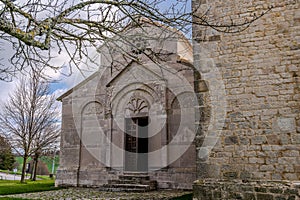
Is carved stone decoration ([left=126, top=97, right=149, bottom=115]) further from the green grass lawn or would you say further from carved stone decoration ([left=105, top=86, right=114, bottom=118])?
the green grass lawn

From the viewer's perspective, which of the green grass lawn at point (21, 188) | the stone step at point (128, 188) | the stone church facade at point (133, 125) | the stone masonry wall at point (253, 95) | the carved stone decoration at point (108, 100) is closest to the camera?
the stone masonry wall at point (253, 95)

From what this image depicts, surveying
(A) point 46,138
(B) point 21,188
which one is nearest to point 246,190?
(B) point 21,188

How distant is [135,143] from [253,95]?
698cm

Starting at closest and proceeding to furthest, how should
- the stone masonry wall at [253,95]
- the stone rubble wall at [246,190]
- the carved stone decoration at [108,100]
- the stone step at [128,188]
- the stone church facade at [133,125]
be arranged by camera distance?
the stone rubble wall at [246,190] < the stone masonry wall at [253,95] < the stone step at [128,188] < the stone church facade at [133,125] < the carved stone decoration at [108,100]

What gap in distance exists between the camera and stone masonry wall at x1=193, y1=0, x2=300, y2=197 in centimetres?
524

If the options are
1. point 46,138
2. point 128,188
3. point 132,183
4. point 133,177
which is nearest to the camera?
point 128,188

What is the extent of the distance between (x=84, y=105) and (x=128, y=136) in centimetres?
266

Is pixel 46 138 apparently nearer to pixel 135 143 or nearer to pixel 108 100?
pixel 108 100

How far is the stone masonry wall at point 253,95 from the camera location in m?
5.24

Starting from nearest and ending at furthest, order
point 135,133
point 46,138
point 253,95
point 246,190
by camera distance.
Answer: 1. point 246,190
2. point 253,95
3. point 135,133
4. point 46,138

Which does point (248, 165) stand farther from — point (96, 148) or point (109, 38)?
point (96, 148)

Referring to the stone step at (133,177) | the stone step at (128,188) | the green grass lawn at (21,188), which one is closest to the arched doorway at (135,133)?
the stone step at (133,177)

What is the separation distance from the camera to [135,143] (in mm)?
11781

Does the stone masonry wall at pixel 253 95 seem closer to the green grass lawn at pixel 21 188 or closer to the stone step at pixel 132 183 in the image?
the stone step at pixel 132 183
